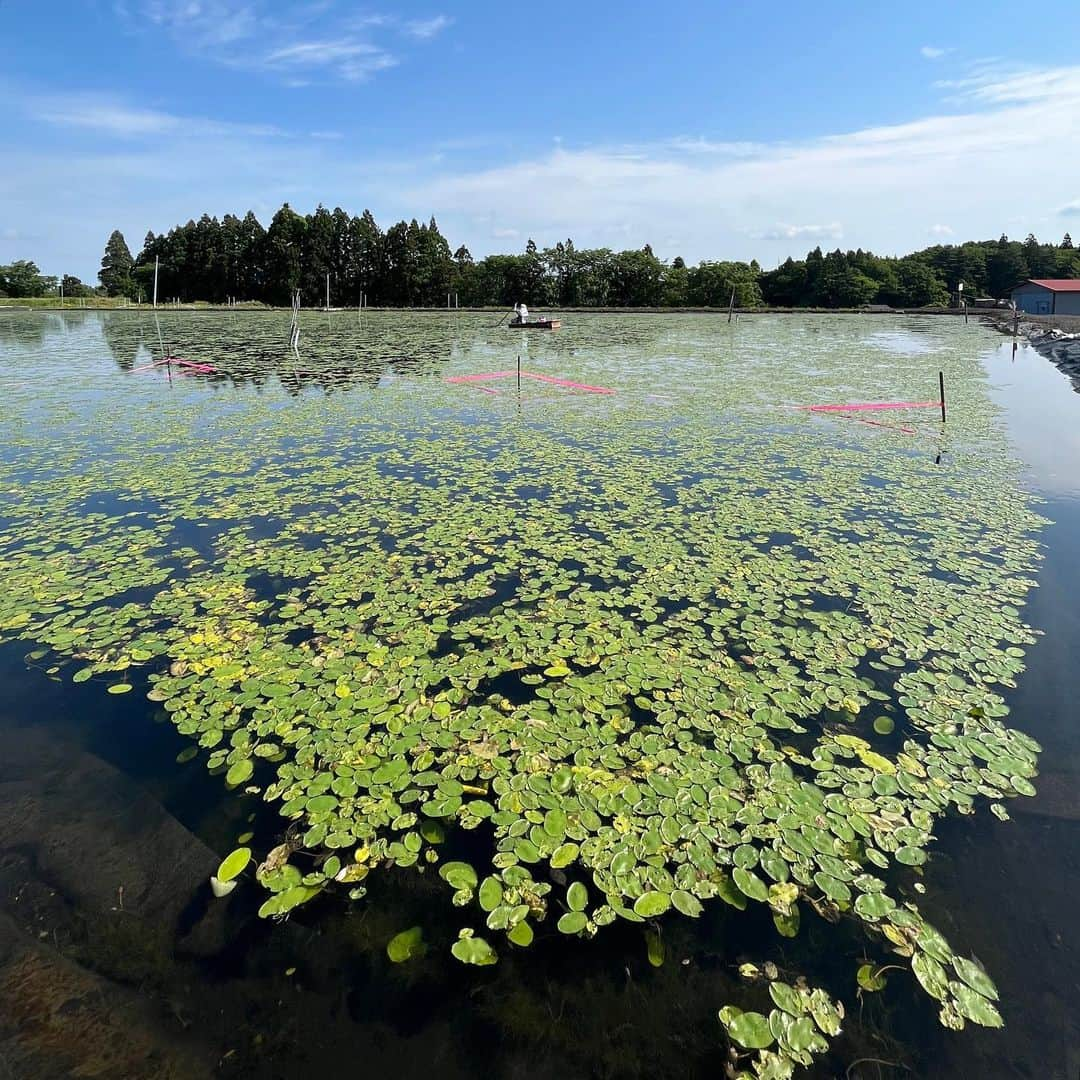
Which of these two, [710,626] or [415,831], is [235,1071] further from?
[710,626]

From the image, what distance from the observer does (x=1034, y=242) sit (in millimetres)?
59938

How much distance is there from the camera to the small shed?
37625mm

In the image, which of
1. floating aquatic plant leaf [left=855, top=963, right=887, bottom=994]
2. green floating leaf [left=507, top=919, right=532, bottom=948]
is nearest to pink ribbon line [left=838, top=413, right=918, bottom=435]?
floating aquatic plant leaf [left=855, top=963, right=887, bottom=994]

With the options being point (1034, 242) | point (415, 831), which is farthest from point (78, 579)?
point (1034, 242)

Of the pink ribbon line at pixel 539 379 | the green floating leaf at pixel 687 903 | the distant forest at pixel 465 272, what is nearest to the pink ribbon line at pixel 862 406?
the pink ribbon line at pixel 539 379

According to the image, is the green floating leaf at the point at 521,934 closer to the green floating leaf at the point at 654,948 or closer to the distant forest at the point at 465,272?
the green floating leaf at the point at 654,948

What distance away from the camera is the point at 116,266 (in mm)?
64625

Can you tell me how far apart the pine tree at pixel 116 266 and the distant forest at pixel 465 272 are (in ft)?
1.06

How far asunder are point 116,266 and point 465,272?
118ft

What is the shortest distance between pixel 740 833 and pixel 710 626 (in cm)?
150

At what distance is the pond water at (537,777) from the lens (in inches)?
69.5

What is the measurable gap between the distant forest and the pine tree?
1.06 ft

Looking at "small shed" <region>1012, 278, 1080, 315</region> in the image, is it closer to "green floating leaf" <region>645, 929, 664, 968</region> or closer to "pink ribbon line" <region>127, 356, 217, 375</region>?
"pink ribbon line" <region>127, 356, 217, 375</region>

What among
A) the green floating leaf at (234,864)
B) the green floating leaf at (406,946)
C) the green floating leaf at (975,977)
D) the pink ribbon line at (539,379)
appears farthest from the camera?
the pink ribbon line at (539,379)
